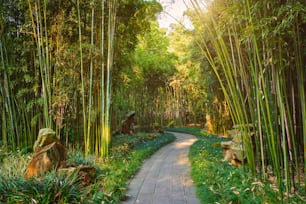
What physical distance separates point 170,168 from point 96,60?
2.37 metres

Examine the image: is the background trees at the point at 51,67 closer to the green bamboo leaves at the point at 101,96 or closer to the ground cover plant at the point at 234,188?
the green bamboo leaves at the point at 101,96

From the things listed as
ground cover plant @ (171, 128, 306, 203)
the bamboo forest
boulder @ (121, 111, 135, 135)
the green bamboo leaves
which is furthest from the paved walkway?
boulder @ (121, 111, 135, 135)

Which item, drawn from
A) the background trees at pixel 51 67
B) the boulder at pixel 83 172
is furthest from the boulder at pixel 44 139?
the background trees at pixel 51 67

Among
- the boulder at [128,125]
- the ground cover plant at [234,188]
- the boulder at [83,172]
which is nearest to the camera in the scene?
the ground cover plant at [234,188]

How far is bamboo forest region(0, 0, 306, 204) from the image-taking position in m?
2.35

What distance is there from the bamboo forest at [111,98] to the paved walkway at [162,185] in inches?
1.5

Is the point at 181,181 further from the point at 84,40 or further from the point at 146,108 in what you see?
the point at 146,108

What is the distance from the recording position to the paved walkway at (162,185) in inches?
109

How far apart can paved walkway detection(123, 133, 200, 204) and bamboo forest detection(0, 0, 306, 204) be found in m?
0.04

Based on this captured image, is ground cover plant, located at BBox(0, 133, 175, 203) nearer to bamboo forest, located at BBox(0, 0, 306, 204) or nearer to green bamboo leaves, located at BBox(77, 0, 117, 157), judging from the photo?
bamboo forest, located at BBox(0, 0, 306, 204)

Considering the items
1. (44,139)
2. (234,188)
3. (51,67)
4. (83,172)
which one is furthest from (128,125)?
(234,188)

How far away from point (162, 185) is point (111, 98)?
95.5 inches

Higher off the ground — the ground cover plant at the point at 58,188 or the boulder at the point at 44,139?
the boulder at the point at 44,139

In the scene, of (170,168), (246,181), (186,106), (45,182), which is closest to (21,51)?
(45,182)
